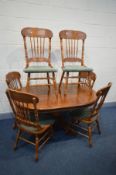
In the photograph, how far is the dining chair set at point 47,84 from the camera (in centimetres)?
190

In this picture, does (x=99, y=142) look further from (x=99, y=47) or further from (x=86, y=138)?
(x=99, y=47)

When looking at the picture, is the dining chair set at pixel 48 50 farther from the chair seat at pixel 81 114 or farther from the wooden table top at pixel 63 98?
the chair seat at pixel 81 114

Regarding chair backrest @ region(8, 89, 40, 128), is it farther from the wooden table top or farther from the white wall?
the white wall

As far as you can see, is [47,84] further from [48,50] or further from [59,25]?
[59,25]

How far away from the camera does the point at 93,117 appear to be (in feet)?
7.52

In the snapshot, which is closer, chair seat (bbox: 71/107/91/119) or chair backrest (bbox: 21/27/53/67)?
chair seat (bbox: 71/107/91/119)

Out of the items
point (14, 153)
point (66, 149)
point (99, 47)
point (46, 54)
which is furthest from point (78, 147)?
point (99, 47)

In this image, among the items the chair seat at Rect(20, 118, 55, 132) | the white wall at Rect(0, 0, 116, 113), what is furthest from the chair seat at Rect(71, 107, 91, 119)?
the white wall at Rect(0, 0, 116, 113)

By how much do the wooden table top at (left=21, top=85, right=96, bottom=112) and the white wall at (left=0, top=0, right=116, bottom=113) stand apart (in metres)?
0.65

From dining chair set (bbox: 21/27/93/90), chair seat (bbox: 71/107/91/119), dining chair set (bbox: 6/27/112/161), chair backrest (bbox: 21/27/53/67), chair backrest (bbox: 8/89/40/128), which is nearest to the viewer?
chair backrest (bbox: 8/89/40/128)

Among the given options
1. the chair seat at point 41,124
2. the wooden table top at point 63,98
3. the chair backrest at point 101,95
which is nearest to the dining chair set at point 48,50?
the wooden table top at point 63,98

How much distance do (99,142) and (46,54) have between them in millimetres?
1699

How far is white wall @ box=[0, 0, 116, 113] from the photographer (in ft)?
8.71

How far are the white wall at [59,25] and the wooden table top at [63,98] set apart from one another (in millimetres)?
652
